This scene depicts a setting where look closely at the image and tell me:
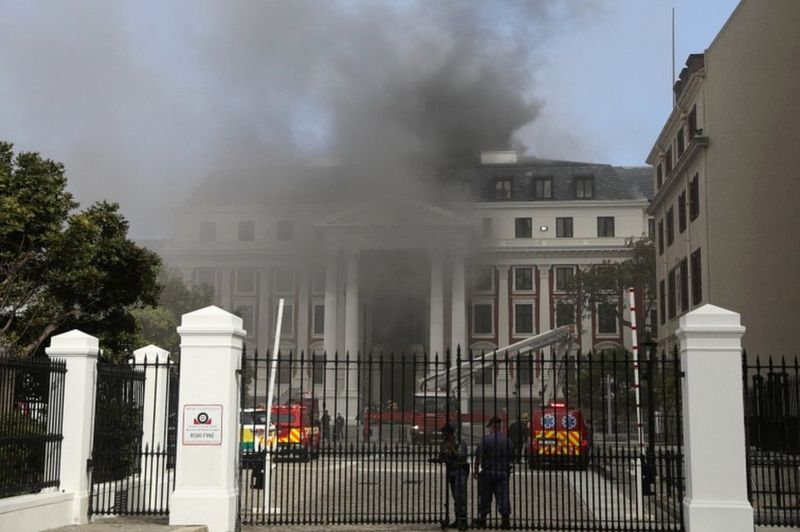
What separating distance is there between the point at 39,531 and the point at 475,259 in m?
52.7

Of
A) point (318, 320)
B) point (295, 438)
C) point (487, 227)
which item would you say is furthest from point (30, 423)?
point (487, 227)

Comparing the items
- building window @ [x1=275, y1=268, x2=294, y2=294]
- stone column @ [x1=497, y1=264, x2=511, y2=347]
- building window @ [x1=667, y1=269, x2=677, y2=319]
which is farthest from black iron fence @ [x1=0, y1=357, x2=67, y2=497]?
stone column @ [x1=497, y1=264, x2=511, y2=347]

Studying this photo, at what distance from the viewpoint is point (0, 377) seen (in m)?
9.84

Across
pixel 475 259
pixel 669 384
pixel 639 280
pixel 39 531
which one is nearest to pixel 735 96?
pixel 669 384

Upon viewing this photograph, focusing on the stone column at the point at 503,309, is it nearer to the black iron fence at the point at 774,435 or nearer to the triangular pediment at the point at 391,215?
the triangular pediment at the point at 391,215

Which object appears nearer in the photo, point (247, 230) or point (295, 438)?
point (295, 438)

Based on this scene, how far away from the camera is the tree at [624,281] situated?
53.6 metres

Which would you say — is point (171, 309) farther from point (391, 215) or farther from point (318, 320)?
point (391, 215)

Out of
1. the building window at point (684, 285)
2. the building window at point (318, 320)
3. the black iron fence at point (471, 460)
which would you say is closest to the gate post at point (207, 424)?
the black iron fence at point (471, 460)

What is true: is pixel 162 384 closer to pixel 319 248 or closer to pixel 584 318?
pixel 319 248

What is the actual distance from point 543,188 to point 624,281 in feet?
42.6

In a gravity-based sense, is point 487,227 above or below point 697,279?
above

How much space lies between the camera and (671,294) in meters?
41.1

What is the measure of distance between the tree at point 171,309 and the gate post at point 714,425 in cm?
3933
